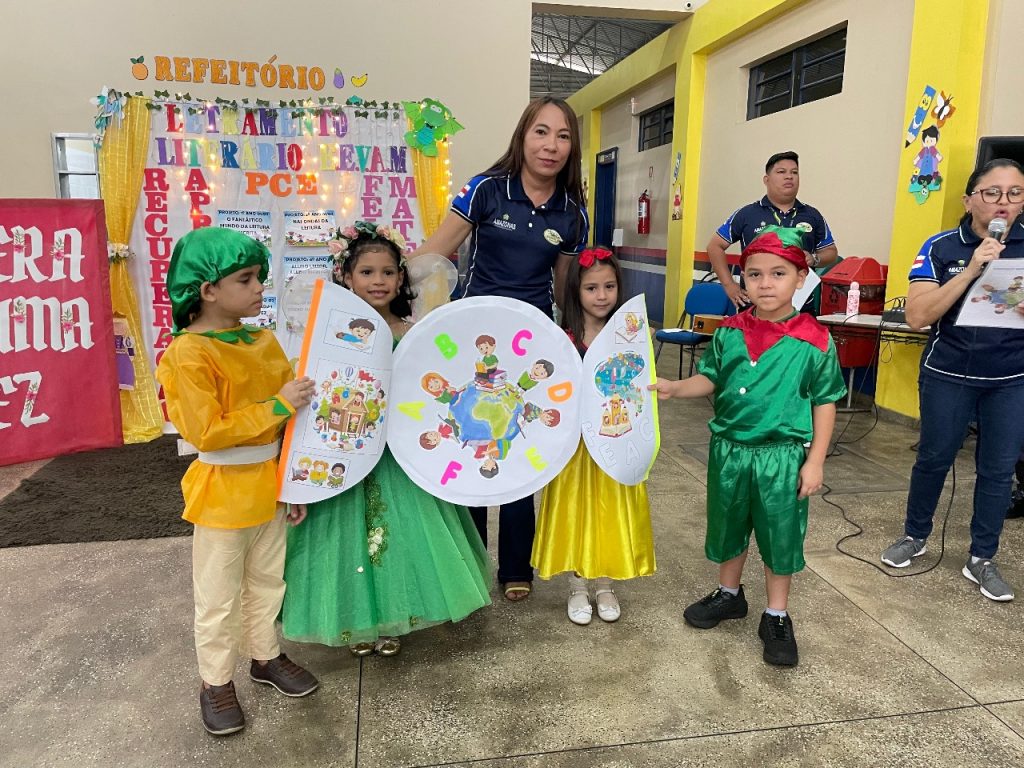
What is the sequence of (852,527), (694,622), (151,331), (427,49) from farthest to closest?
(427,49) → (151,331) → (852,527) → (694,622)

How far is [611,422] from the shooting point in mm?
2014

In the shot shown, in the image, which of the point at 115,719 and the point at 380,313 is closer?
the point at 115,719

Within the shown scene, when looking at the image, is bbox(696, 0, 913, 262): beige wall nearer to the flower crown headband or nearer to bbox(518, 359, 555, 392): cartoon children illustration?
bbox(518, 359, 555, 392): cartoon children illustration

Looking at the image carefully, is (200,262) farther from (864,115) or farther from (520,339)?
(864,115)

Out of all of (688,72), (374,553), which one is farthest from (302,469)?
(688,72)

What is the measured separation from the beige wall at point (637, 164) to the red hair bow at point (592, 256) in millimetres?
7186

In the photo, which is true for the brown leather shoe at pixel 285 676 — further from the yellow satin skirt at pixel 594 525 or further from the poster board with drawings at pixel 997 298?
the poster board with drawings at pixel 997 298

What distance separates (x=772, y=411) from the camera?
6.33 feet

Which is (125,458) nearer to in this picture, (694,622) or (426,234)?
(426,234)

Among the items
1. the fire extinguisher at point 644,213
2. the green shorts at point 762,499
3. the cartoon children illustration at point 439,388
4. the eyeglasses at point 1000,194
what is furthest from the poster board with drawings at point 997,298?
the fire extinguisher at point 644,213

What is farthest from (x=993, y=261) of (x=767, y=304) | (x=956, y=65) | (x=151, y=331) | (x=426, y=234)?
(x=151, y=331)

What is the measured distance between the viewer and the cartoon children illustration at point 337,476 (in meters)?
1.77

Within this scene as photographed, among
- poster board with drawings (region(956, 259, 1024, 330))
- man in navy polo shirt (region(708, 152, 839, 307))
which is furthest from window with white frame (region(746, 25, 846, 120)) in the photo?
poster board with drawings (region(956, 259, 1024, 330))

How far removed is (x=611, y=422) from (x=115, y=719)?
59.5 inches
